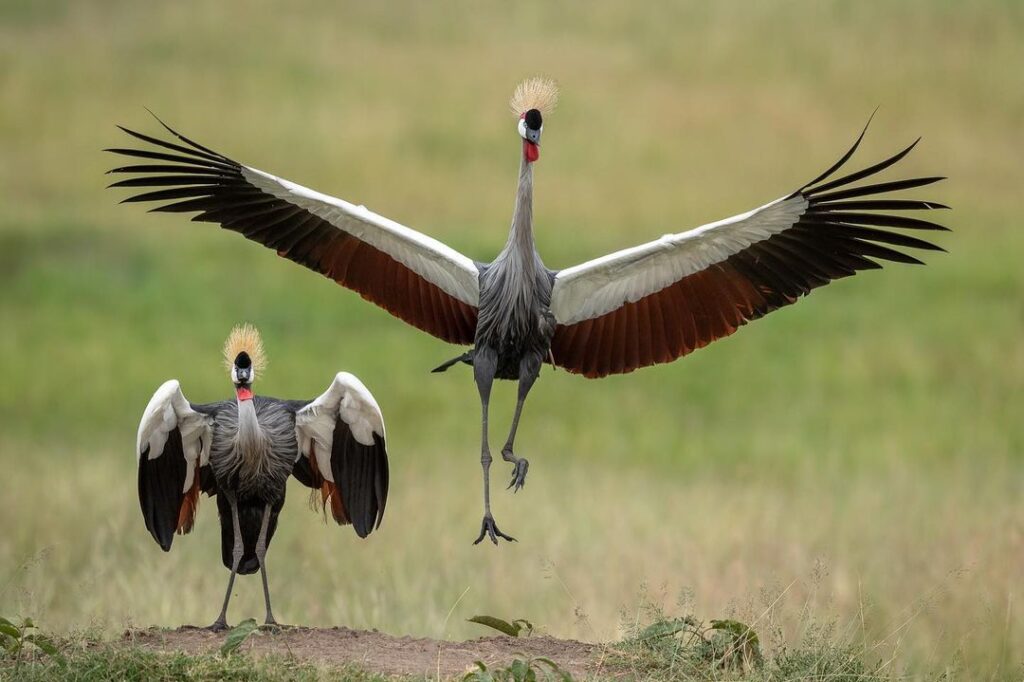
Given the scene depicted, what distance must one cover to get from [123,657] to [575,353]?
2.80 metres

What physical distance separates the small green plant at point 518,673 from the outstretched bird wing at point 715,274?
198 cm

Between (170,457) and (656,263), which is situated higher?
(656,263)

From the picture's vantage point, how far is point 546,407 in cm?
1838

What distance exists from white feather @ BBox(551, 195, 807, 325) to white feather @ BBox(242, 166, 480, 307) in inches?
18.5

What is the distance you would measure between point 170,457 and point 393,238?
58.9 inches

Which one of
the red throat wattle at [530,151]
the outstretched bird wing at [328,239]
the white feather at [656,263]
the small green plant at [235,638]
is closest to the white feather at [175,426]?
the outstretched bird wing at [328,239]

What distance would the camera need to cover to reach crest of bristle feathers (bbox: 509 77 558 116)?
7699 millimetres

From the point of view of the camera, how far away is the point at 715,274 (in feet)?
25.4

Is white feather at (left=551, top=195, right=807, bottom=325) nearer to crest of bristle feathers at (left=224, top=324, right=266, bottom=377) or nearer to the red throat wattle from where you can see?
the red throat wattle

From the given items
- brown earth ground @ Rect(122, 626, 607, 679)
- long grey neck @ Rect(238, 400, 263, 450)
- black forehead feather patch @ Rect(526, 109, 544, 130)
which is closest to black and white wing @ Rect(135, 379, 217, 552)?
long grey neck @ Rect(238, 400, 263, 450)

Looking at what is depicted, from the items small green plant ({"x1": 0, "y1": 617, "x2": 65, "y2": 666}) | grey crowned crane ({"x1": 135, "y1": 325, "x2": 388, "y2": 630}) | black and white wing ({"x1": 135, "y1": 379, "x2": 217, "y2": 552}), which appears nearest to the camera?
small green plant ({"x1": 0, "y1": 617, "x2": 65, "y2": 666})

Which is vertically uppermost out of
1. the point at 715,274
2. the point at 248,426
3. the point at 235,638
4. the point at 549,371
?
the point at 549,371

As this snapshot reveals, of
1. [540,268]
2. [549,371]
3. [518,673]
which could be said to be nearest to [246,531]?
[540,268]

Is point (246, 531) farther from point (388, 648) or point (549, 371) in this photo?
point (549, 371)
